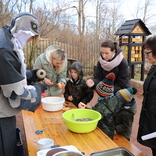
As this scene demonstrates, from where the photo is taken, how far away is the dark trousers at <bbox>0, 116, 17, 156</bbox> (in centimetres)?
144

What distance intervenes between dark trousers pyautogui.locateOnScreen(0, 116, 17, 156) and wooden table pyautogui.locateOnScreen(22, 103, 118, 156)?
14 cm

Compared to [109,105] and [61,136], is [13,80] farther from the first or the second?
[109,105]

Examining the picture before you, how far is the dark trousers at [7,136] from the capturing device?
144cm

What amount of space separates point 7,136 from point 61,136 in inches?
18.1

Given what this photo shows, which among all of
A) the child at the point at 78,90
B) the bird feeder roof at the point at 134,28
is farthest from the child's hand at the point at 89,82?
the bird feeder roof at the point at 134,28

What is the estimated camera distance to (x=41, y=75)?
6.70ft

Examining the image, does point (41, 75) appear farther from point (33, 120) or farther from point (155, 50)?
point (155, 50)

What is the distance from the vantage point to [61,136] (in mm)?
1554

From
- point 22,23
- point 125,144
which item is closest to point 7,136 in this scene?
point 22,23

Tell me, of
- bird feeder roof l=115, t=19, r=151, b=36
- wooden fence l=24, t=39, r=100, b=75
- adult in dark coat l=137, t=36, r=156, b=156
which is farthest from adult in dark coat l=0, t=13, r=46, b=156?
wooden fence l=24, t=39, r=100, b=75

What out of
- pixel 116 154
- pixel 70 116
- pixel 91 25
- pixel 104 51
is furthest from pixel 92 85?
pixel 91 25

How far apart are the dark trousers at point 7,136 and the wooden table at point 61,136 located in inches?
5.6

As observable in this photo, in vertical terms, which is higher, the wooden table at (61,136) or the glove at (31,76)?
the glove at (31,76)

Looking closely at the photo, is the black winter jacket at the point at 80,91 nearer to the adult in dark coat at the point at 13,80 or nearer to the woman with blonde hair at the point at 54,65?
the woman with blonde hair at the point at 54,65
